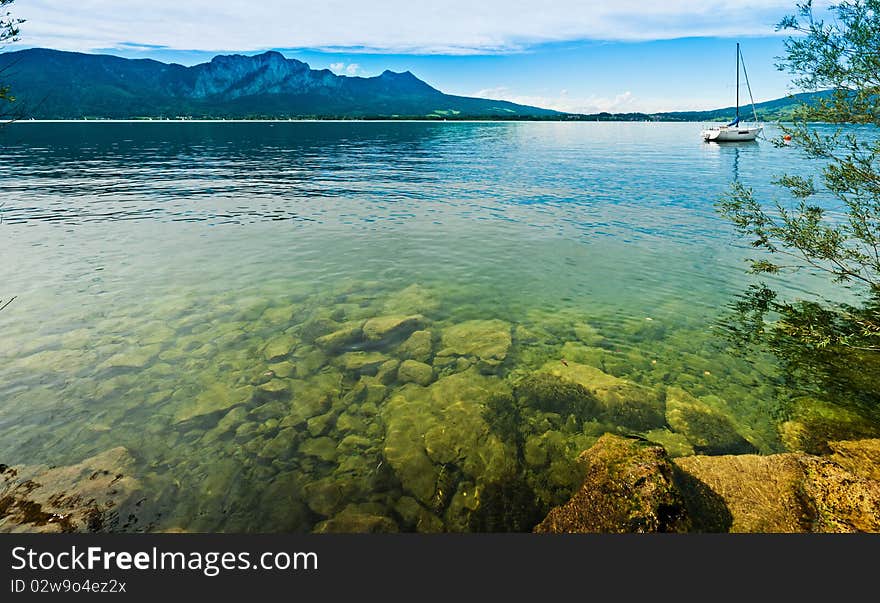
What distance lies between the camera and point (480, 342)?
17.8 m

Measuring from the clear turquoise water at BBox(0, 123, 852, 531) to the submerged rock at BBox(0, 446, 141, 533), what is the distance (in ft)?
1.37

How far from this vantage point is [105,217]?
3772 cm

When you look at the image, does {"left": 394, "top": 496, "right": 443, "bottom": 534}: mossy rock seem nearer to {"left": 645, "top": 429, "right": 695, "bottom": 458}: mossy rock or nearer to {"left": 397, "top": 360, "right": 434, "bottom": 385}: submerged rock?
{"left": 397, "top": 360, "right": 434, "bottom": 385}: submerged rock

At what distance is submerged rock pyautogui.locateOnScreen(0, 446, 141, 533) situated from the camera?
A: 30.3 feet

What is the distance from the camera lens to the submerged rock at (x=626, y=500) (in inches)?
320

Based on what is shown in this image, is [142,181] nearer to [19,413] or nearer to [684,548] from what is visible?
[19,413]

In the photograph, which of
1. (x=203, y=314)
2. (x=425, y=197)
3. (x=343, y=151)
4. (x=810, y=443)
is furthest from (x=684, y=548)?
(x=343, y=151)

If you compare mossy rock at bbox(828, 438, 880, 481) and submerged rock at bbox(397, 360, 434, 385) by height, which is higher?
submerged rock at bbox(397, 360, 434, 385)

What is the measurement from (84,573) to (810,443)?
17.3 meters

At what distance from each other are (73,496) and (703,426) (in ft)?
55.3

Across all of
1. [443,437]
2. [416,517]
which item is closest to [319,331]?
[443,437]

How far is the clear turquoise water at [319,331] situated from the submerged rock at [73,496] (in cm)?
42

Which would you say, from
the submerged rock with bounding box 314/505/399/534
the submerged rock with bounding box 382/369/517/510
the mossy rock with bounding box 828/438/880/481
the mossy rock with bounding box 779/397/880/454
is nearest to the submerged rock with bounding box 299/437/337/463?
the submerged rock with bounding box 382/369/517/510

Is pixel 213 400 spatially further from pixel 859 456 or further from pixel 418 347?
pixel 859 456
